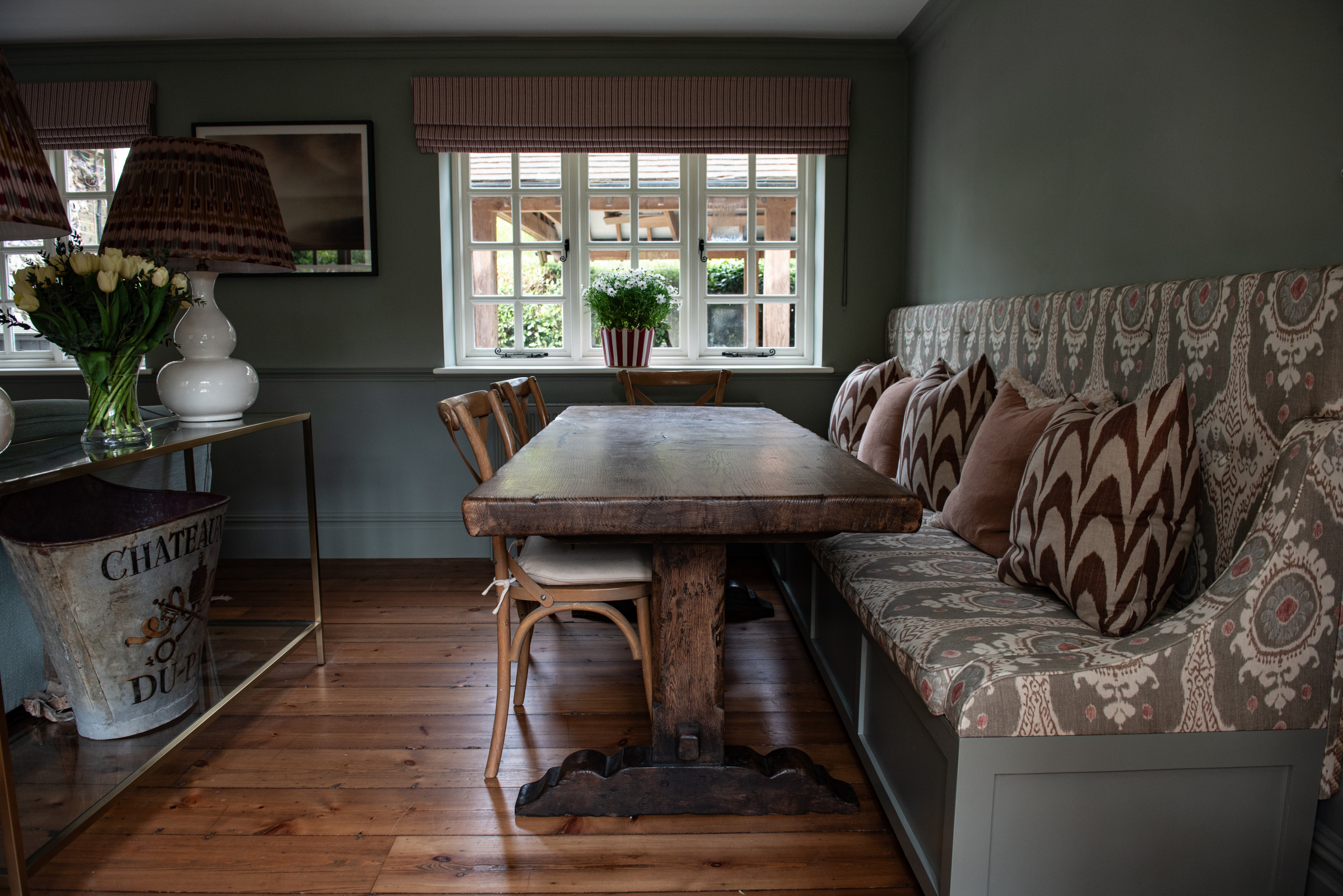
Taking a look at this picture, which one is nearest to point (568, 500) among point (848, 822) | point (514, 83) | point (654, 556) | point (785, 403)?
point (654, 556)

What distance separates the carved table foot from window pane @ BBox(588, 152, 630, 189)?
2.96 metres

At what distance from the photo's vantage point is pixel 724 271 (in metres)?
3.91

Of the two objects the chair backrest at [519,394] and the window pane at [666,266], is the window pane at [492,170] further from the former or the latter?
the chair backrest at [519,394]

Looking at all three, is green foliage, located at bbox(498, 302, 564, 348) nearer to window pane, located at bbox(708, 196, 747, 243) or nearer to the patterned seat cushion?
window pane, located at bbox(708, 196, 747, 243)

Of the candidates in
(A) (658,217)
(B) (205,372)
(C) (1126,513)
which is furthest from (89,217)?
(C) (1126,513)

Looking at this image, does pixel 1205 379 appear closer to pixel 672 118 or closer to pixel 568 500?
A: pixel 568 500

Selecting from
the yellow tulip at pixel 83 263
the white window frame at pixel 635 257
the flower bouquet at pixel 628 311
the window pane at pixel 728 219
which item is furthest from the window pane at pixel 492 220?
the yellow tulip at pixel 83 263

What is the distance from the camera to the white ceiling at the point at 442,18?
10.4ft

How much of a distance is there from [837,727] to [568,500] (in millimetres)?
1157

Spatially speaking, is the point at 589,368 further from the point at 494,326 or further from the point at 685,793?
the point at 685,793

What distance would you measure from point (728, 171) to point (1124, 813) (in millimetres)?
3306

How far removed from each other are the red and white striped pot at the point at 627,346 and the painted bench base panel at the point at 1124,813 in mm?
2520

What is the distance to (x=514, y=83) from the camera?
139 inches

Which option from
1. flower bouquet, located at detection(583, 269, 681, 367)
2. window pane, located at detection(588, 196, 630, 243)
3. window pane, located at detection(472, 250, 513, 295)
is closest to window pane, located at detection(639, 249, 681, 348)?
window pane, located at detection(588, 196, 630, 243)
